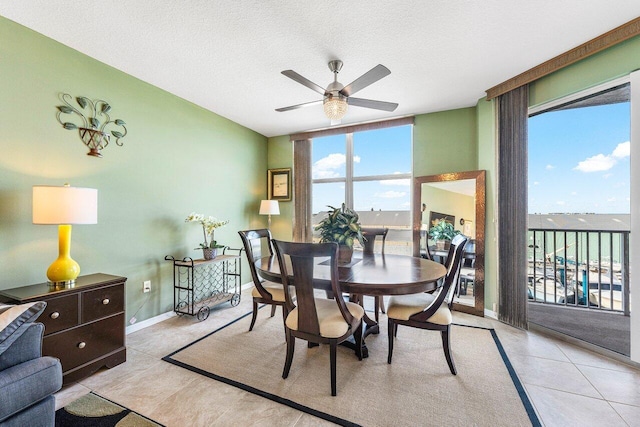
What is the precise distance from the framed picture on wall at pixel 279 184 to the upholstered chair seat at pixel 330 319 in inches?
116

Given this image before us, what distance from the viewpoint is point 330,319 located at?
6.09 ft

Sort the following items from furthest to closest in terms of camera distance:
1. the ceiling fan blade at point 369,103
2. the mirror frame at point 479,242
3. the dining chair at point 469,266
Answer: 1. the dining chair at point 469,266
2. the mirror frame at point 479,242
3. the ceiling fan blade at point 369,103

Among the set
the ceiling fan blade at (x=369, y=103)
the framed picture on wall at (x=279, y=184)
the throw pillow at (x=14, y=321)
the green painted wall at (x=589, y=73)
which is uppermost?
the green painted wall at (x=589, y=73)

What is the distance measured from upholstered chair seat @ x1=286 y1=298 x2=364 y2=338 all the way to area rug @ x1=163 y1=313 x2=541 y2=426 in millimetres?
400

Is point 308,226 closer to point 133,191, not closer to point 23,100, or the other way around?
point 133,191

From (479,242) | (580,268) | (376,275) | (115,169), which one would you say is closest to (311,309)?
(376,275)

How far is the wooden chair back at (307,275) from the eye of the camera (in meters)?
1.67

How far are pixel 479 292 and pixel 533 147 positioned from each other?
5.91 ft

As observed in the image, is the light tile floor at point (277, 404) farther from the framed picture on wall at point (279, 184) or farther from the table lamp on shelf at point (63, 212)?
the framed picture on wall at point (279, 184)

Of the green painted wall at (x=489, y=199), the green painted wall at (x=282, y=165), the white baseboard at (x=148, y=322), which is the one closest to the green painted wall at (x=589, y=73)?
the green painted wall at (x=489, y=199)

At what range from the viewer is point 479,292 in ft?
10.6

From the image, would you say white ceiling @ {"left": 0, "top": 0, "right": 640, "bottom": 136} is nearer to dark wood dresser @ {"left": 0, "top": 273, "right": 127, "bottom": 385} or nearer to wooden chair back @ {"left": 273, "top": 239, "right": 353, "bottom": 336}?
wooden chair back @ {"left": 273, "top": 239, "right": 353, "bottom": 336}

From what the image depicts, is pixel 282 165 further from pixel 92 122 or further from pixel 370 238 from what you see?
pixel 92 122

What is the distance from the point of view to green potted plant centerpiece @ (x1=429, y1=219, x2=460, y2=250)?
139 inches
